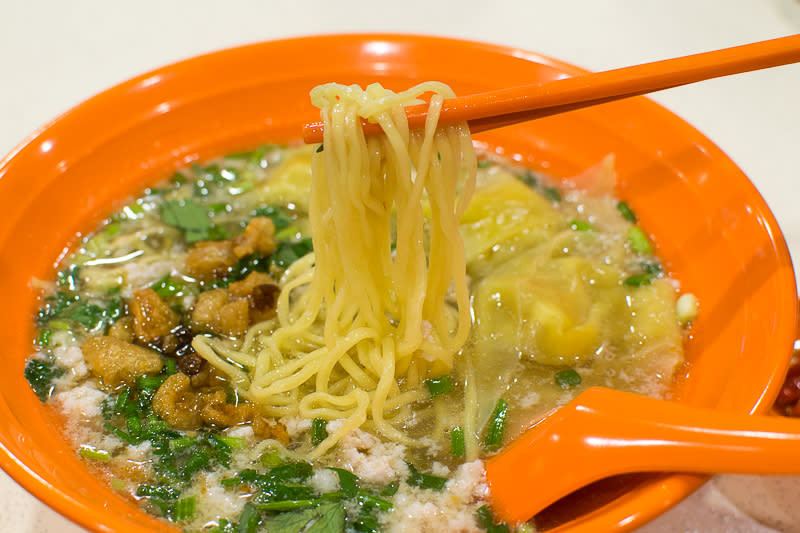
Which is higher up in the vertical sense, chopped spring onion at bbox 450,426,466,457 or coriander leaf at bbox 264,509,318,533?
chopped spring onion at bbox 450,426,466,457

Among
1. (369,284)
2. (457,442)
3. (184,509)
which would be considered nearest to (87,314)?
(184,509)

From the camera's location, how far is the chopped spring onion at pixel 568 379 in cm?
196

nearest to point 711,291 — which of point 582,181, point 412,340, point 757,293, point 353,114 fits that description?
point 757,293

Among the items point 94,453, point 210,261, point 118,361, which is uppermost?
point 210,261

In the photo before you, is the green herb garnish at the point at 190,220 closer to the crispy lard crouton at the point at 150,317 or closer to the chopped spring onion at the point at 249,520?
the crispy lard crouton at the point at 150,317

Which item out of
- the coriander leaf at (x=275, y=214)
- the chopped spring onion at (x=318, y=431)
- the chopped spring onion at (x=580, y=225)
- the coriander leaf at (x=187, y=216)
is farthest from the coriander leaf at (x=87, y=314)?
the chopped spring onion at (x=580, y=225)

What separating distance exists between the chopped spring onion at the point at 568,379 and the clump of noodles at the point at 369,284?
326 millimetres

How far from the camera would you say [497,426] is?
1.84 meters

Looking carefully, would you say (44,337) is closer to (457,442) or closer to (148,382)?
(148,382)

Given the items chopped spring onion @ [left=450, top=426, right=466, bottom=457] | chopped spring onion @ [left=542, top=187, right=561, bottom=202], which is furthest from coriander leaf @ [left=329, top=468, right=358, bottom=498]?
chopped spring onion @ [left=542, top=187, right=561, bottom=202]

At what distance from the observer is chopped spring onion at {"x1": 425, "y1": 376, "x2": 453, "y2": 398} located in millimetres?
1944

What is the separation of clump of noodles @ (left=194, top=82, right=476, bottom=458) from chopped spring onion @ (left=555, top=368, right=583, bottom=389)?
0.33m

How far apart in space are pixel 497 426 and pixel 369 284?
0.53 m

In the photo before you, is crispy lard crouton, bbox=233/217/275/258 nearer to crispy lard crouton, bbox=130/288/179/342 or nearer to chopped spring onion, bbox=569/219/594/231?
crispy lard crouton, bbox=130/288/179/342
